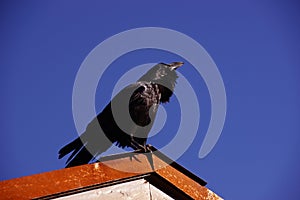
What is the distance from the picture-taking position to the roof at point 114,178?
3.60 metres

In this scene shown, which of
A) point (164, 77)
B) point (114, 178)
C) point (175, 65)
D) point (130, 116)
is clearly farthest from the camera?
point (175, 65)

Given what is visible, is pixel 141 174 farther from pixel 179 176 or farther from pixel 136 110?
pixel 136 110

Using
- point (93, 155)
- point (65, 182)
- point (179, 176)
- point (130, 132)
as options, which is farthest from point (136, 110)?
point (65, 182)

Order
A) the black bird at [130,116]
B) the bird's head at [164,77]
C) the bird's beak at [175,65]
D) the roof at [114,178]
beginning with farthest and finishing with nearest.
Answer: the bird's beak at [175,65] → the bird's head at [164,77] → the black bird at [130,116] → the roof at [114,178]

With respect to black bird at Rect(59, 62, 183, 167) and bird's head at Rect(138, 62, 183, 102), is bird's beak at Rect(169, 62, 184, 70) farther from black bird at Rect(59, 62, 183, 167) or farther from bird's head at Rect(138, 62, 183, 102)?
black bird at Rect(59, 62, 183, 167)

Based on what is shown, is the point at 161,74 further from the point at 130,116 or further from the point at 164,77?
the point at 130,116

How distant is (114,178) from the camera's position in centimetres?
387

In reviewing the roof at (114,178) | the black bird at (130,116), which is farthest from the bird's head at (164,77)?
the roof at (114,178)

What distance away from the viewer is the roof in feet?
11.8

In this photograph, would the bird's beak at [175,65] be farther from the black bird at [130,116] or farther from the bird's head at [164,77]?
the black bird at [130,116]

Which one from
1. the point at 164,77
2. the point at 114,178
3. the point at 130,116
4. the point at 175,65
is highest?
the point at 175,65

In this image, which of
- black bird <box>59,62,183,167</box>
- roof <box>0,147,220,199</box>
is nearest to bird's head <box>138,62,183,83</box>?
black bird <box>59,62,183,167</box>

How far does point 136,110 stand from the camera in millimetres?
5902

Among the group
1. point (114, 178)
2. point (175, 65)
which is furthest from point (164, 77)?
point (114, 178)
